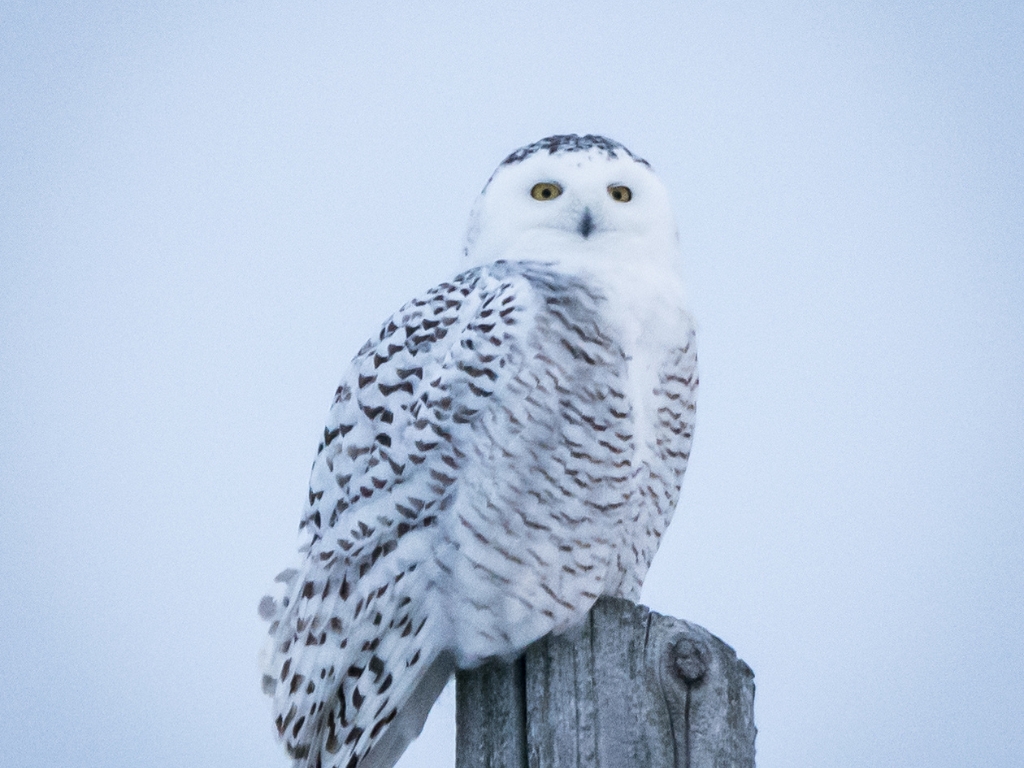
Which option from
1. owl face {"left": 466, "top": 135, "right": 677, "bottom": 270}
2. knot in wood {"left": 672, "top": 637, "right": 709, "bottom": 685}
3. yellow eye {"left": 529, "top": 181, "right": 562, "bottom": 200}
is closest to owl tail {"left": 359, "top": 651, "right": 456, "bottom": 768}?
knot in wood {"left": 672, "top": 637, "right": 709, "bottom": 685}

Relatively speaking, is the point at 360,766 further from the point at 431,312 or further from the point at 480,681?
the point at 431,312

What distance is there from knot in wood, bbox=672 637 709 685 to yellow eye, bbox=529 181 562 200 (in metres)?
1.42

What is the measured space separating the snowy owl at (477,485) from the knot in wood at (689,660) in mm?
401

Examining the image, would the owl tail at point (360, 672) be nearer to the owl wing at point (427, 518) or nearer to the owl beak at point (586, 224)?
the owl wing at point (427, 518)

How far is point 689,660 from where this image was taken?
6.54 ft

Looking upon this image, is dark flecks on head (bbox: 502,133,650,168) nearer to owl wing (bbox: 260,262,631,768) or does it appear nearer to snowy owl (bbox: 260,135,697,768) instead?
snowy owl (bbox: 260,135,697,768)

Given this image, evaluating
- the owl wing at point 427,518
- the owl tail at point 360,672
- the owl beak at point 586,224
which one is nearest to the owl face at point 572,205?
the owl beak at point 586,224

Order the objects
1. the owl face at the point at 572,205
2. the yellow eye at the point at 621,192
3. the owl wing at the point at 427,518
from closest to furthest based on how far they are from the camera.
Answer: the owl wing at the point at 427,518
the owl face at the point at 572,205
the yellow eye at the point at 621,192

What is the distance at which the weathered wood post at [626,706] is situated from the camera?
1.93 metres

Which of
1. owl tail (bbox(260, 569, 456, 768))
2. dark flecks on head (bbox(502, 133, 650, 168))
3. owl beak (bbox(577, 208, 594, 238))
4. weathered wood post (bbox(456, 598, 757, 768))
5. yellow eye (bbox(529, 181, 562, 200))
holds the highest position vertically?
dark flecks on head (bbox(502, 133, 650, 168))

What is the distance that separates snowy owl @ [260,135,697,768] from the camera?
8.41ft

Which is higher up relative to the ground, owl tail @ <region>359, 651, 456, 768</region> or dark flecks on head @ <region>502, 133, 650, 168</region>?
dark flecks on head @ <region>502, 133, 650, 168</region>

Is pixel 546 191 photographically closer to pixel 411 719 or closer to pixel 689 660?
pixel 411 719

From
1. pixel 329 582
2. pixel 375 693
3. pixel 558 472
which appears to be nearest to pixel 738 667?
pixel 558 472
